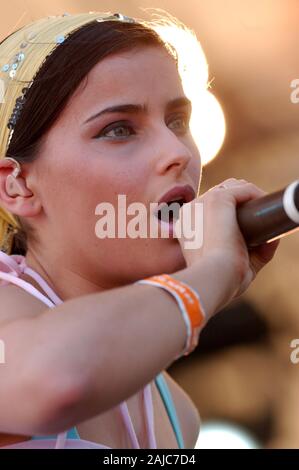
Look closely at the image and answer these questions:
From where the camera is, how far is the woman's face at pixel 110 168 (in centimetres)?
136

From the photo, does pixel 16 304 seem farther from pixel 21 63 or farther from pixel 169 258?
pixel 21 63

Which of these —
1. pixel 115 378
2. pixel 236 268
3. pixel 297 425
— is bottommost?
pixel 297 425

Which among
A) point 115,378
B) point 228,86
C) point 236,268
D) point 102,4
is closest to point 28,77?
point 236,268

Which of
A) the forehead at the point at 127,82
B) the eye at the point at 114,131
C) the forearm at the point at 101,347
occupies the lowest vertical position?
the forearm at the point at 101,347

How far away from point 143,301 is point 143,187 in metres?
0.37

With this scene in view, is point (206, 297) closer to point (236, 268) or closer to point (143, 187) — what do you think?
point (236, 268)

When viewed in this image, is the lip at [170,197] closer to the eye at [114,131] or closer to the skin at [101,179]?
the skin at [101,179]

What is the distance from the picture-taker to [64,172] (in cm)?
140

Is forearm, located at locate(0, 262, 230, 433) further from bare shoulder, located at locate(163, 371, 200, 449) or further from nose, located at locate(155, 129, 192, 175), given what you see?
bare shoulder, located at locate(163, 371, 200, 449)

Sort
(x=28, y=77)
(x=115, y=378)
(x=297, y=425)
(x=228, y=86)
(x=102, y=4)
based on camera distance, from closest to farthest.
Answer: (x=115, y=378) < (x=28, y=77) < (x=102, y=4) < (x=228, y=86) < (x=297, y=425)

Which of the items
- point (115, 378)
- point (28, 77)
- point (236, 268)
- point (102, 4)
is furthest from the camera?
point (102, 4)

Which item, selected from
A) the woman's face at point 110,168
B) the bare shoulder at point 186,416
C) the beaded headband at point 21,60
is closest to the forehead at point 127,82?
the woman's face at point 110,168

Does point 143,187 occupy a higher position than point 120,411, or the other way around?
A: point 143,187

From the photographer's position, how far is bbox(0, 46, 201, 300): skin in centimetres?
136
